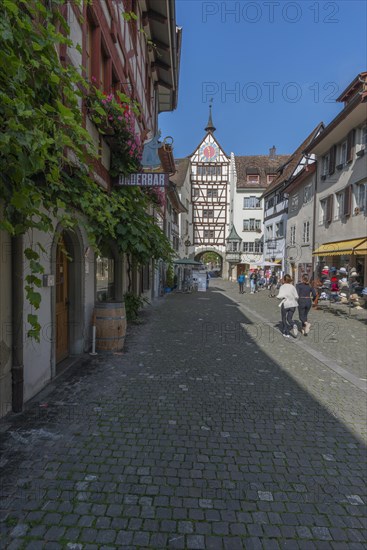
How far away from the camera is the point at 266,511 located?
2.64 m

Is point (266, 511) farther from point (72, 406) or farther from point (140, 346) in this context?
point (140, 346)

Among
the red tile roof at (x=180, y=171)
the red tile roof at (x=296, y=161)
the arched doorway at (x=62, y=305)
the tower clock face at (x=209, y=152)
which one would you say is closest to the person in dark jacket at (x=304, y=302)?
the arched doorway at (x=62, y=305)

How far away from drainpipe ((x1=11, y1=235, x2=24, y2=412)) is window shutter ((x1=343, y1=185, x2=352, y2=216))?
53.3 ft

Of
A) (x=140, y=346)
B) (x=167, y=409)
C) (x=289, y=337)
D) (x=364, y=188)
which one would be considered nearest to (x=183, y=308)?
(x=289, y=337)

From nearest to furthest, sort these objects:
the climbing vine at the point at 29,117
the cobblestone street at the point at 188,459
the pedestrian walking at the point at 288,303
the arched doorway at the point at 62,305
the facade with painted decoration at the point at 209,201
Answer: the climbing vine at the point at 29,117, the cobblestone street at the point at 188,459, the arched doorway at the point at 62,305, the pedestrian walking at the point at 288,303, the facade with painted decoration at the point at 209,201

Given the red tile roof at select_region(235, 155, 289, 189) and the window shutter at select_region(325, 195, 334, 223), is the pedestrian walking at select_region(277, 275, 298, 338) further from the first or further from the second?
the red tile roof at select_region(235, 155, 289, 189)

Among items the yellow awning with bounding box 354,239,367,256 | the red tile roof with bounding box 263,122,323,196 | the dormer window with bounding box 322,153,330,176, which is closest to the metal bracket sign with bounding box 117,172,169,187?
the yellow awning with bounding box 354,239,367,256

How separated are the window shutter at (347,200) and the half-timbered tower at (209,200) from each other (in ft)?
93.0

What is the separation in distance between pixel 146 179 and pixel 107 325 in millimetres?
3056

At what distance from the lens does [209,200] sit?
46.1 m

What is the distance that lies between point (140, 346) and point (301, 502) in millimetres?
5256

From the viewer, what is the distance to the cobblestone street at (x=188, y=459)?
244 centimetres

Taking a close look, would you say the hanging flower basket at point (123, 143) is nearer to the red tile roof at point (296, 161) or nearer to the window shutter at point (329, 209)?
the window shutter at point (329, 209)

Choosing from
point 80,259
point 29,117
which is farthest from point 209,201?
point 29,117
